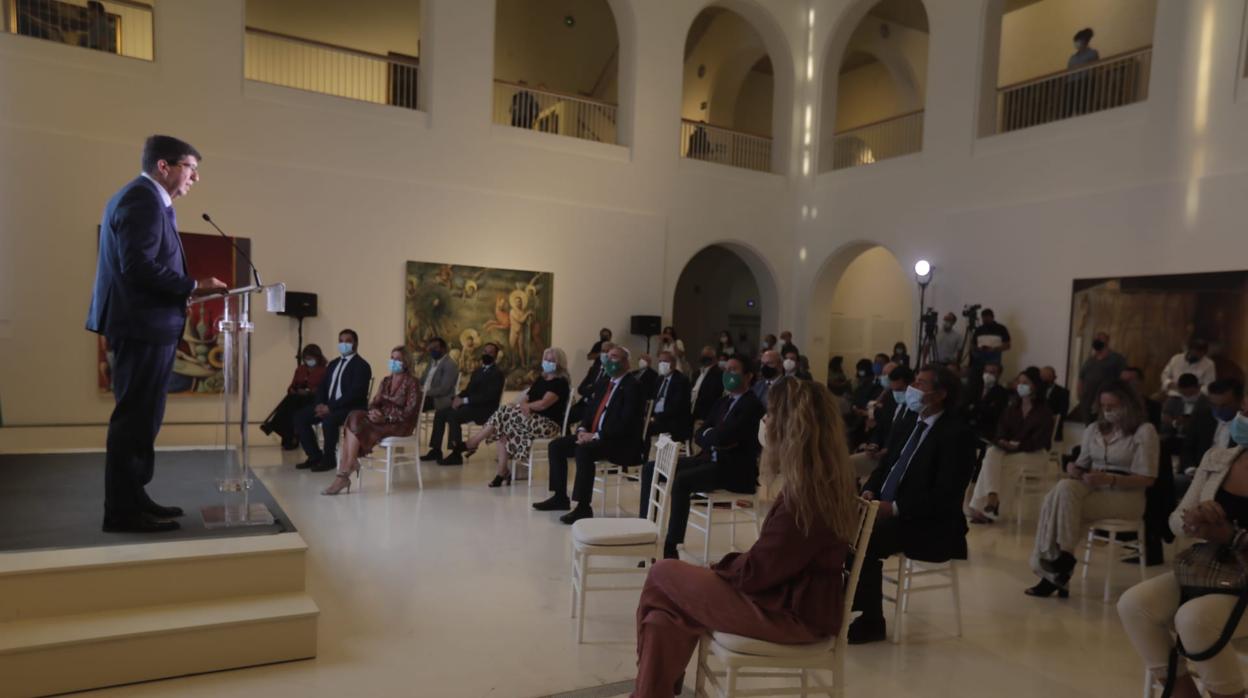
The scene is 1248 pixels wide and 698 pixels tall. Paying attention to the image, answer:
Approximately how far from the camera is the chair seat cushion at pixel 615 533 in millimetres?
3521

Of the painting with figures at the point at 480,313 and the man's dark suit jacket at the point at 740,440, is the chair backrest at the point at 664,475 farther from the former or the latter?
the painting with figures at the point at 480,313

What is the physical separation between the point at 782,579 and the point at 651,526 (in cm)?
131

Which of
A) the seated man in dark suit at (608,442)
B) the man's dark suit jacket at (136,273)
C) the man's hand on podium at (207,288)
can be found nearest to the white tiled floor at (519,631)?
the seated man in dark suit at (608,442)

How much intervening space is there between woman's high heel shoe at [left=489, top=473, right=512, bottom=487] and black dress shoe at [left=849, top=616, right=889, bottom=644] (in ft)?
13.0

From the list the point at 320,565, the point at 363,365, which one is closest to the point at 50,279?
the point at 363,365

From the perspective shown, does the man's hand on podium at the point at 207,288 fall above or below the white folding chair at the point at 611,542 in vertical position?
above

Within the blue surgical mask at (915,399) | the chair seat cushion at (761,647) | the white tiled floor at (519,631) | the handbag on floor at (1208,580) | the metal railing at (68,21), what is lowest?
the white tiled floor at (519,631)

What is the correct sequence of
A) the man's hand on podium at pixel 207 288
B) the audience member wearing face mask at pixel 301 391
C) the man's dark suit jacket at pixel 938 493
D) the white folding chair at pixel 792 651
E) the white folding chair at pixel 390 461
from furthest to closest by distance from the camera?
1. the audience member wearing face mask at pixel 301 391
2. the white folding chair at pixel 390 461
3. the man's dark suit jacket at pixel 938 493
4. the man's hand on podium at pixel 207 288
5. the white folding chair at pixel 792 651

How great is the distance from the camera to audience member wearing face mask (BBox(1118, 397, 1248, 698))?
2.50m

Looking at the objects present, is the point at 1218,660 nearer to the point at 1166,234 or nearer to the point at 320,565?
the point at 320,565

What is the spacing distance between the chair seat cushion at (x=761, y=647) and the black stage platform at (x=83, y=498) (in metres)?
2.26

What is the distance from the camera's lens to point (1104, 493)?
173 inches

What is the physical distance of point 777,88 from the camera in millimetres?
12867

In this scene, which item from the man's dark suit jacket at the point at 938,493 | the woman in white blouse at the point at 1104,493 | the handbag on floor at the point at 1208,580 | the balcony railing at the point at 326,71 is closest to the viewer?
the handbag on floor at the point at 1208,580
